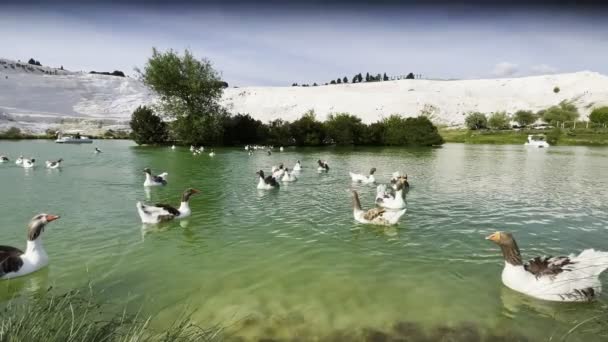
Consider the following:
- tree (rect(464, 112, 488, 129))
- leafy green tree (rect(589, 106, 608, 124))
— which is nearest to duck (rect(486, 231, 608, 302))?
tree (rect(464, 112, 488, 129))

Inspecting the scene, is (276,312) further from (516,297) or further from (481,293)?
(516,297)

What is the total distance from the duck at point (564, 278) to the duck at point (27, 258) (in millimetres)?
10437

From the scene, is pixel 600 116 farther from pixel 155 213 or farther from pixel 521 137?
pixel 155 213

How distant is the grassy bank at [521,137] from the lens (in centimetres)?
7788

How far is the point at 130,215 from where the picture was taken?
13398mm

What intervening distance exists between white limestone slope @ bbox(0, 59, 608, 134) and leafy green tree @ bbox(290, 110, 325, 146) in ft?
204

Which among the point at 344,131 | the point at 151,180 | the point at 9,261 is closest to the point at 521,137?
the point at 344,131

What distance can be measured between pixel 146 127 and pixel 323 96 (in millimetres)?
103123

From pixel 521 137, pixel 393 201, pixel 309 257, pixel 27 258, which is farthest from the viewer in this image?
pixel 521 137

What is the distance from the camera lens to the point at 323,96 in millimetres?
155750

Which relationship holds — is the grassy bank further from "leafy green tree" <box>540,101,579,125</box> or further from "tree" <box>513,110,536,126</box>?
"tree" <box>513,110,536,126</box>

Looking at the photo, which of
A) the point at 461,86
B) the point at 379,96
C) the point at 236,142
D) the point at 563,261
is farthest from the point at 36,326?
the point at 461,86

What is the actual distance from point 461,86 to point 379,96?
49.6 m

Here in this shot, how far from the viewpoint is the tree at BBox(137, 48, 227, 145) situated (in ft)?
197
